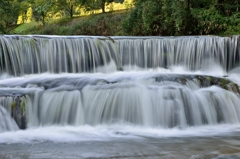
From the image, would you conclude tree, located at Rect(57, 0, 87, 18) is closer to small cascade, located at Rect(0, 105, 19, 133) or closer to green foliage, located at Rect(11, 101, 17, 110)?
green foliage, located at Rect(11, 101, 17, 110)

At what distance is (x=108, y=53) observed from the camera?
1124 centimetres

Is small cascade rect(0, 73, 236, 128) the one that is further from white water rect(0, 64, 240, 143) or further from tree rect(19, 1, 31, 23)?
tree rect(19, 1, 31, 23)

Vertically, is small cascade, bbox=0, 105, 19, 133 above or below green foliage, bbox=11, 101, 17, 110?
below

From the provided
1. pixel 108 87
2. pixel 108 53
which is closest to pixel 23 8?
pixel 108 53

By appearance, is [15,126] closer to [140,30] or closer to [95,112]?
[95,112]

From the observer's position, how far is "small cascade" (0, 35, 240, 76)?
10.1 meters

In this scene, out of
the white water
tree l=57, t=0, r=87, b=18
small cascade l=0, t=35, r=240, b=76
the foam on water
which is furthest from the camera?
tree l=57, t=0, r=87, b=18

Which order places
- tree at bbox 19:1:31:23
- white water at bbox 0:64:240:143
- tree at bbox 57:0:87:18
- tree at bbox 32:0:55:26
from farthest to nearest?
tree at bbox 19:1:31:23, tree at bbox 32:0:55:26, tree at bbox 57:0:87:18, white water at bbox 0:64:240:143

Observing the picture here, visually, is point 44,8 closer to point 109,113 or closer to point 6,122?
point 109,113

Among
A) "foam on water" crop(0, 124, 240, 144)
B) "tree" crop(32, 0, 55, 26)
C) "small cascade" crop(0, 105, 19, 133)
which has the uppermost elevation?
"tree" crop(32, 0, 55, 26)

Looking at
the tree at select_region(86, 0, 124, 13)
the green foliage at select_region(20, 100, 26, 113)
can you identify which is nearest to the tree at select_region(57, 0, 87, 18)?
the tree at select_region(86, 0, 124, 13)

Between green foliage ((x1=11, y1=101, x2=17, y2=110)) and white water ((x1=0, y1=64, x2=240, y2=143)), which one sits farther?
green foliage ((x1=11, y1=101, x2=17, y2=110))

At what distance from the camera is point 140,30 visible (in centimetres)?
1609

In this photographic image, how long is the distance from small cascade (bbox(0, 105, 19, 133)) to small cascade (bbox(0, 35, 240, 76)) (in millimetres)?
3455
